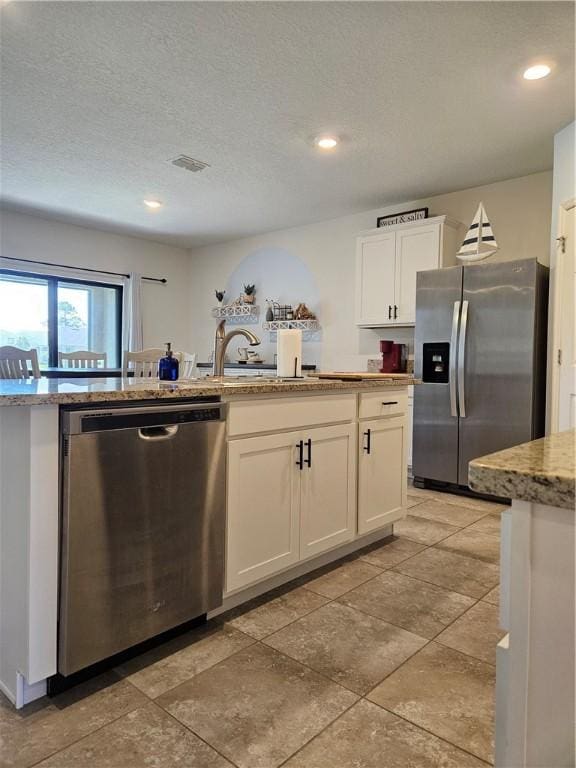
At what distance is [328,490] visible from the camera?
2.38 meters

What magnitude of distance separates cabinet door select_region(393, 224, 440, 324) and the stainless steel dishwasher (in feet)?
9.95

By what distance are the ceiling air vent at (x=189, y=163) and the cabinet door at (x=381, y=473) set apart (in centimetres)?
250

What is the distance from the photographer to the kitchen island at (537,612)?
608 mm

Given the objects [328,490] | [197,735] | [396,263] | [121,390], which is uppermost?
[396,263]

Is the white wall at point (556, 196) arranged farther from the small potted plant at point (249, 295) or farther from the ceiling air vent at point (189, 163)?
the small potted plant at point (249, 295)

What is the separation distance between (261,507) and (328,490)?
441mm

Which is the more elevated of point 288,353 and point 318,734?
point 288,353

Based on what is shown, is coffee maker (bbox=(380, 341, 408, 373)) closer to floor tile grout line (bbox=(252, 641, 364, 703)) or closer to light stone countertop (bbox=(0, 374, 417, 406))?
light stone countertop (bbox=(0, 374, 417, 406))

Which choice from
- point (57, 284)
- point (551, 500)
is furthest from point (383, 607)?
point (57, 284)

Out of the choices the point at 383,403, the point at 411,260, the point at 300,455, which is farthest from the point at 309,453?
the point at 411,260

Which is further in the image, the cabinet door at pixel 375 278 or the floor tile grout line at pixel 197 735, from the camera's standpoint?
the cabinet door at pixel 375 278

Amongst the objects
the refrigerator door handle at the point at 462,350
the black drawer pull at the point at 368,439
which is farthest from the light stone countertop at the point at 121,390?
the refrigerator door handle at the point at 462,350

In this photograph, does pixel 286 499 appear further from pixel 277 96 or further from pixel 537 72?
pixel 537 72

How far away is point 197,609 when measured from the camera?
1.82m
